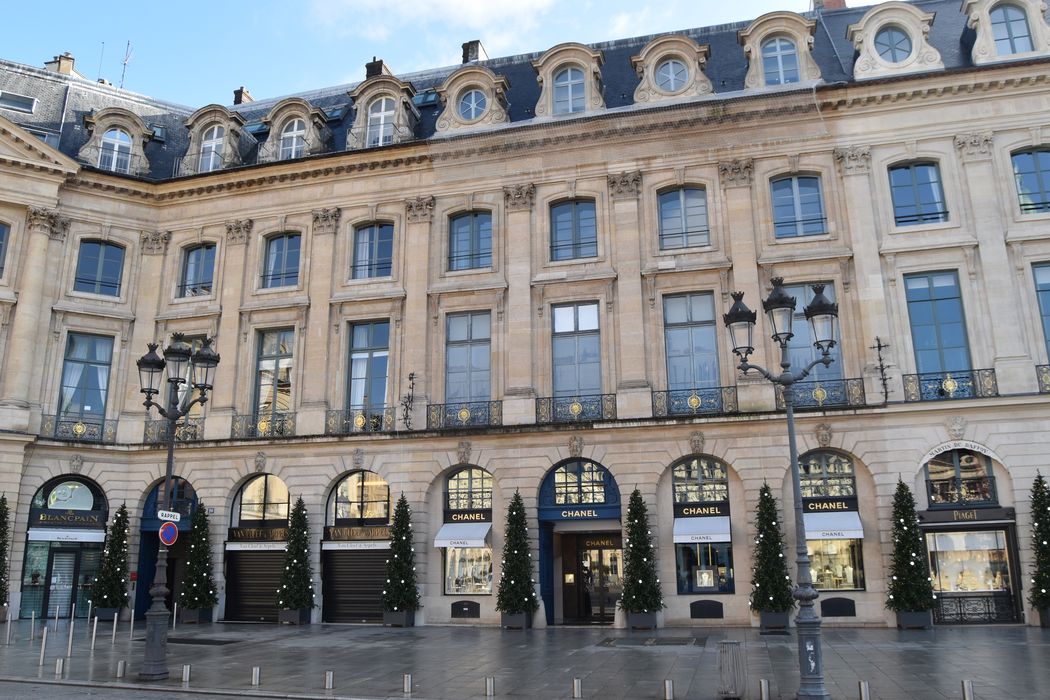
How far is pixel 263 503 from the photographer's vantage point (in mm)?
26594

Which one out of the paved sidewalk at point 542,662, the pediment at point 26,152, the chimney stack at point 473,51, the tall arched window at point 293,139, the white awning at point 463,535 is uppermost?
the chimney stack at point 473,51

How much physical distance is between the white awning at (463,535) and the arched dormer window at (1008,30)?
64.0 feet

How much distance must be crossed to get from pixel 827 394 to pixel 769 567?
4.99m

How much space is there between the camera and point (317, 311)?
27.4 metres

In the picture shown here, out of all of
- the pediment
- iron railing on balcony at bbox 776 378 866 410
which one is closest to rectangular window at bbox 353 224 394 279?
the pediment

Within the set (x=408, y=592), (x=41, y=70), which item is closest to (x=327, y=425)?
(x=408, y=592)

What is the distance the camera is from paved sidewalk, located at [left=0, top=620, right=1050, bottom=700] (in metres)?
13.1

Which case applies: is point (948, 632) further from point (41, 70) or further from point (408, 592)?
point (41, 70)

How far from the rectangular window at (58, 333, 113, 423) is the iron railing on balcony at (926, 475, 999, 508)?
25484 mm

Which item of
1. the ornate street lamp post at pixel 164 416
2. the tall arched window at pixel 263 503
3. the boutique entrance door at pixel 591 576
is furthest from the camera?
the tall arched window at pixel 263 503

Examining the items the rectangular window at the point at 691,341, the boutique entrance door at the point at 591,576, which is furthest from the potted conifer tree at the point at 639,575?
the rectangular window at the point at 691,341

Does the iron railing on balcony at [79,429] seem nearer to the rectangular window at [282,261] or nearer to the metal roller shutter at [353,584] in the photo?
the rectangular window at [282,261]

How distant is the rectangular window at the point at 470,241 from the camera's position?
2700 centimetres

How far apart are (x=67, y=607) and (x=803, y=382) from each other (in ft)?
76.7
